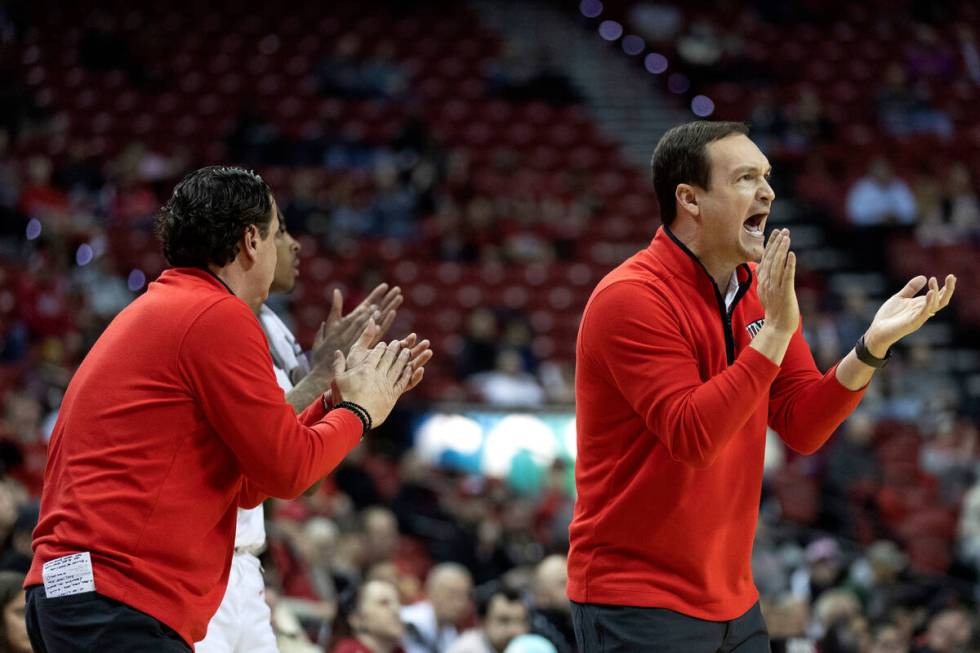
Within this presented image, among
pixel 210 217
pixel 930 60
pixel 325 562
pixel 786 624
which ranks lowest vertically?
pixel 930 60

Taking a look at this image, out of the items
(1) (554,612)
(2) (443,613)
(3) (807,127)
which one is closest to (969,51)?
(3) (807,127)

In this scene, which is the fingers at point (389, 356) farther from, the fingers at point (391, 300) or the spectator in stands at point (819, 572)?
the spectator in stands at point (819, 572)

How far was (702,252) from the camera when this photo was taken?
340 cm

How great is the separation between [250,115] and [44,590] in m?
13.5

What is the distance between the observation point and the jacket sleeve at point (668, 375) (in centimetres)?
296

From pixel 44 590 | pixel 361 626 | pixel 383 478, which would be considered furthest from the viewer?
pixel 383 478

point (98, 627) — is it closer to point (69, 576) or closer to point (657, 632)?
point (69, 576)

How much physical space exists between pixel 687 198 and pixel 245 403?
126cm

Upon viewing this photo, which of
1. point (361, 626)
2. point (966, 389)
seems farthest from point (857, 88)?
point (361, 626)

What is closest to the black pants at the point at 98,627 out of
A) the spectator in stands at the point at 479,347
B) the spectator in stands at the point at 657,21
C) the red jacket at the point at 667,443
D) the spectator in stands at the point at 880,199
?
the red jacket at the point at 667,443

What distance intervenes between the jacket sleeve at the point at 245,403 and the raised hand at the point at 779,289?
109cm

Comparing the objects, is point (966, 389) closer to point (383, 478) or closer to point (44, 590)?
point (383, 478)

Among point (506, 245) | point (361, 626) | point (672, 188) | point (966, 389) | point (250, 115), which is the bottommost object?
point (966, 389)

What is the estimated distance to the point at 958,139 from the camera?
660 inches
